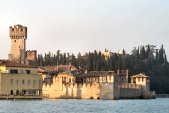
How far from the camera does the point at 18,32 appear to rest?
13625 centimetres

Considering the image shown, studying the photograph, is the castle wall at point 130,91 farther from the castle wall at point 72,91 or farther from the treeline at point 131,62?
the treeline at point 131,62

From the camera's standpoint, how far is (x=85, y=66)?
5969 inches

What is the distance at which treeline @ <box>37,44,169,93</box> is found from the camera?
481 ft

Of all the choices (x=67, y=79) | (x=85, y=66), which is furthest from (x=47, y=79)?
(x=85, y=66)

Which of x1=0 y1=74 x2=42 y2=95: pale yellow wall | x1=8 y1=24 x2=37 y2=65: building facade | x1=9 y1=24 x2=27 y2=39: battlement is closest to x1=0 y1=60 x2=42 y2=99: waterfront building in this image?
x1=0 y1=74 x2=42 y2=95: pale yellow wall

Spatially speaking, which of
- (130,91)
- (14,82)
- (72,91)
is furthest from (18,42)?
(14,82)

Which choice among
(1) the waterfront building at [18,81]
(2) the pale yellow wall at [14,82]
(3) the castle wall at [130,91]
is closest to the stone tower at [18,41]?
Result: (3) the castle wall at [130,91]

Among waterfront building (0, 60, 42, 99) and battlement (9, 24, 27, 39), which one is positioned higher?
battlement (9, 24, 27, 39)

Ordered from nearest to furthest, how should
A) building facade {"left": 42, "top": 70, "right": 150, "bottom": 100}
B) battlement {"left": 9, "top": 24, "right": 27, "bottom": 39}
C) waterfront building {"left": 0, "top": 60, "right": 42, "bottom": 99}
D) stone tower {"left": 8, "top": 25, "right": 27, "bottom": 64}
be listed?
1. waterfront building {"left": 0, "top": 60, "right": 42, "bottom": 99}
2. building facade {"left": 42, "top": 70, "right": 150, "bottom": 100}
3. battlement {"left": 9, "top": 24, "right": 27, "bottom": 39}
4. stone tower {"left": 8, "top": 25, "right": 27, "bottom": 64}

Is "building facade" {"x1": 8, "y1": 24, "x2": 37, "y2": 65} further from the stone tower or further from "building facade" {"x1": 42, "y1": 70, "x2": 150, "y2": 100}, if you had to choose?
"building facade" {"x1": 42, "y1": 70, "x2": 150, "y2": 100}

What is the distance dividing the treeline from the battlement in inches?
766

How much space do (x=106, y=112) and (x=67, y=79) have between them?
6086cm

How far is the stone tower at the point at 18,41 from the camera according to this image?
136 metres

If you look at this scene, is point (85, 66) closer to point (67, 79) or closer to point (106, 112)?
point (67, 79)
